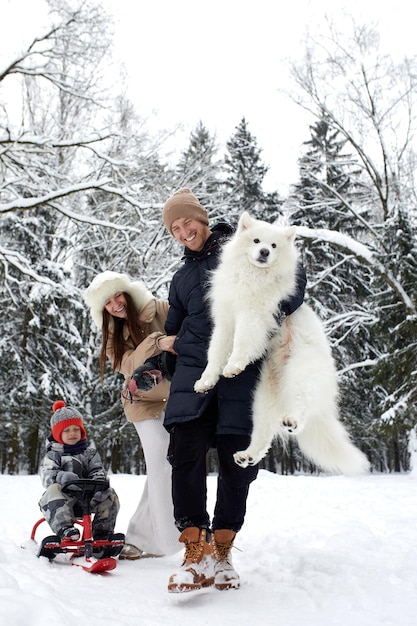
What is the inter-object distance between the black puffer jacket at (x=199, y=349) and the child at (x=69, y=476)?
1197mm

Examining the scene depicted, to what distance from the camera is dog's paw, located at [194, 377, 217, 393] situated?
265cm

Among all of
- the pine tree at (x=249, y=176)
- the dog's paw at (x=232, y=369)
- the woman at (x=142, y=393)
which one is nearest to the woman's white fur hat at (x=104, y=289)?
the woman at (x=142, y=393)

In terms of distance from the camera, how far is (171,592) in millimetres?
2561

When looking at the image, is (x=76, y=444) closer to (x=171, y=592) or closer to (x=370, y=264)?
(x=171, y=592)

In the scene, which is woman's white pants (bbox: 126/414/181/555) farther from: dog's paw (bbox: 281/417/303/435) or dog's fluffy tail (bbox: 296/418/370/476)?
dog's paw (bbox: 281/417/303/435)

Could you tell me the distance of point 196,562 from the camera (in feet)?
8.98

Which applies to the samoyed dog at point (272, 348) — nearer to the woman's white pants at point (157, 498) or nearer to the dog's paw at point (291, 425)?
the dog's paw at point (291, 425)

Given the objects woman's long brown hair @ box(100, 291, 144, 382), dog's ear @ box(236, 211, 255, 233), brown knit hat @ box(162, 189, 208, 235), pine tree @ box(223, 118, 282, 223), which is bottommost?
woman's long brown hair @ box(100, 291, 144, 382)

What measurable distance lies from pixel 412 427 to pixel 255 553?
28.1 feet

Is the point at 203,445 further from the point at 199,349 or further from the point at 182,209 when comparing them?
the point at 182,209

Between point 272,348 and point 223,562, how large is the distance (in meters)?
1.18

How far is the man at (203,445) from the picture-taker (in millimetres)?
2773

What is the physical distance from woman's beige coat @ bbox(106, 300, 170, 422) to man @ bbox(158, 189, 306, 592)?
56 centimetres

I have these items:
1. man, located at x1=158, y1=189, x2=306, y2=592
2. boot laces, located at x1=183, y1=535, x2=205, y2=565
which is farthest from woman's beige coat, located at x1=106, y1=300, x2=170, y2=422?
boot laces, located at x1=183, y1=535, x2=205, y2=565
